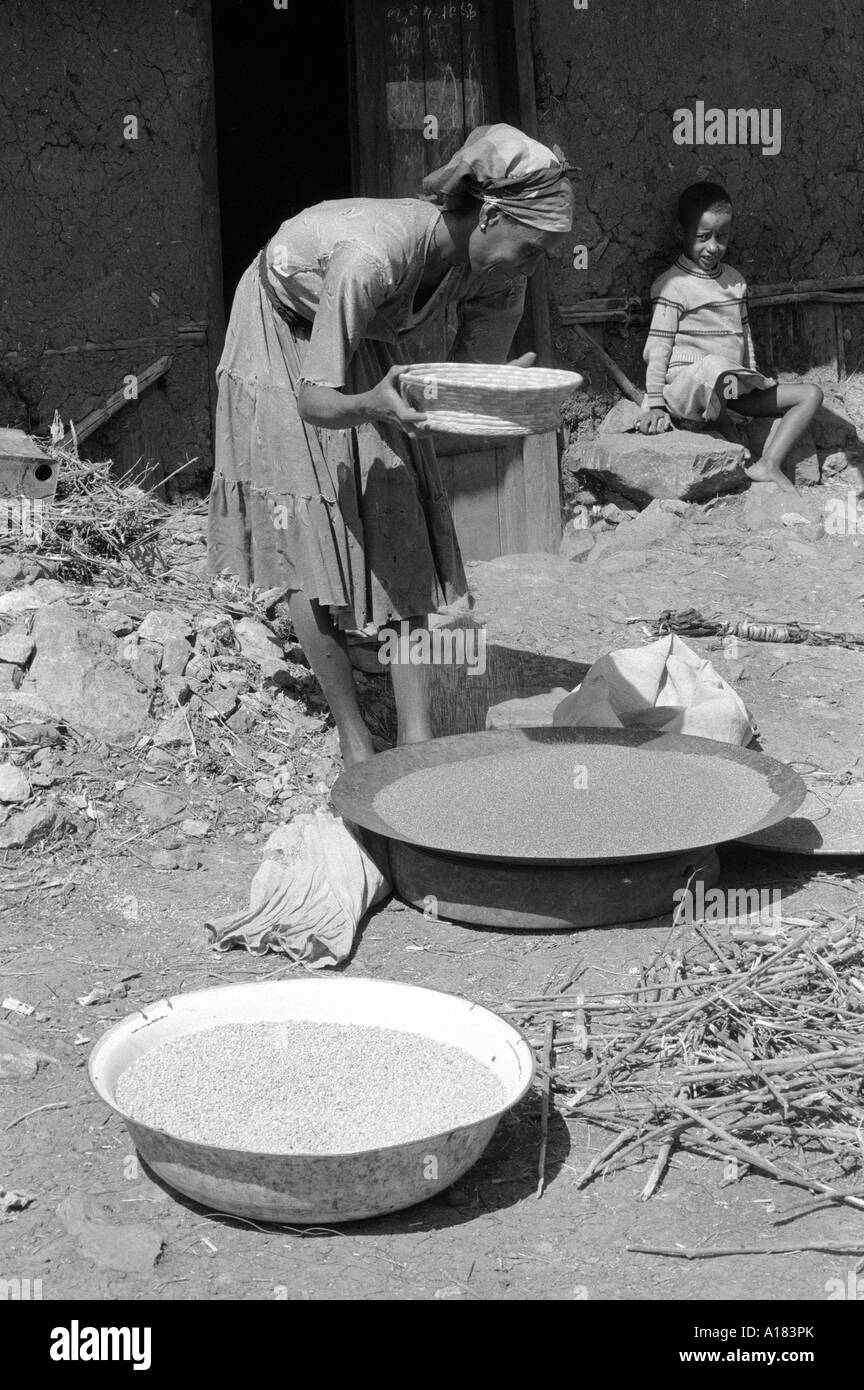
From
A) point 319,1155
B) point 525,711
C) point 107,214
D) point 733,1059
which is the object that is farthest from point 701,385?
point 319,1155

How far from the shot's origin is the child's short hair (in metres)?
6.32

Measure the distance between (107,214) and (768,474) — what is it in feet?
9.75

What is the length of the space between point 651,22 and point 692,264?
0.97 meters

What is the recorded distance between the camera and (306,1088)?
2.47 meters

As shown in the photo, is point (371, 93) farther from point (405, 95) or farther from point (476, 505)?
point (476, 505)

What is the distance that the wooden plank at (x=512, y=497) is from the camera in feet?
20.5

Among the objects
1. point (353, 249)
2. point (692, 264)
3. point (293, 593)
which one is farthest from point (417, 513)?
point (692, 264)

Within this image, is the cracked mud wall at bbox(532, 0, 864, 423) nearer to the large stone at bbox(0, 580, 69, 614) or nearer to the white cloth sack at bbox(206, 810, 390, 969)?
the large stone at bbox(0, 580, 69, 614)

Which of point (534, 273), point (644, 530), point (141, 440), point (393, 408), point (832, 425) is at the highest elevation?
point (534, 273)

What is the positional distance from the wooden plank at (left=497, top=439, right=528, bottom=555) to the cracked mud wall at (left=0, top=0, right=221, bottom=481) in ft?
4.06

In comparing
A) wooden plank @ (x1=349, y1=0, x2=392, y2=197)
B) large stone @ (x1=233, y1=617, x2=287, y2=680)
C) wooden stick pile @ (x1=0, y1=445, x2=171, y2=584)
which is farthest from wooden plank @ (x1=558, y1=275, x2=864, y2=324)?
large stone @ (x1=233, y1=617, x2=287, y2=680)

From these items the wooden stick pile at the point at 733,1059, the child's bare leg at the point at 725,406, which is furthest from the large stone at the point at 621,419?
the wooden stick pile at the point at 733,1059

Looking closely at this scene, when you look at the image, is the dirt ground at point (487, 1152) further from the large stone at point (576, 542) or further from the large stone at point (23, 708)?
the large stone at point (576, 542)

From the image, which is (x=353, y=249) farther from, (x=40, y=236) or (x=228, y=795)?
(x=40, y=236)
